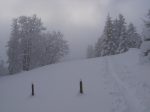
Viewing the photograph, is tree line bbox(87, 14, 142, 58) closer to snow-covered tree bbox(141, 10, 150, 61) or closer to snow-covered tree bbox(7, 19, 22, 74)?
snow-covered tree bbox(7, 19, 22, 74)

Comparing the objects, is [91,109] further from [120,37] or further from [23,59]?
[120,37]

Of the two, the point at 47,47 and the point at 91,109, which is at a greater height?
the point at 47,47

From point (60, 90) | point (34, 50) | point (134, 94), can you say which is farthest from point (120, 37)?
point (134, 94)

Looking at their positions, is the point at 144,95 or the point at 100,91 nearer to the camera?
the point at 144,95

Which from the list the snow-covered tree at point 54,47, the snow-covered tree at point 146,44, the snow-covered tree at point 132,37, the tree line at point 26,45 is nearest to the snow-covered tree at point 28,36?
the tree line at point 26,45

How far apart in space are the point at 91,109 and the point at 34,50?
149 ft

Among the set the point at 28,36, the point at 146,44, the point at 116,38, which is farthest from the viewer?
the point at 116,38

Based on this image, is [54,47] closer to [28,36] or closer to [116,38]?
[28,36]

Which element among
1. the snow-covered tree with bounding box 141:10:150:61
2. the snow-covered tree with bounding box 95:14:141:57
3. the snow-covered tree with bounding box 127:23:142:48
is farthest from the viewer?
the snow-covered tree with bounding box 127:23:142:48

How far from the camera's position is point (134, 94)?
14.4 metres

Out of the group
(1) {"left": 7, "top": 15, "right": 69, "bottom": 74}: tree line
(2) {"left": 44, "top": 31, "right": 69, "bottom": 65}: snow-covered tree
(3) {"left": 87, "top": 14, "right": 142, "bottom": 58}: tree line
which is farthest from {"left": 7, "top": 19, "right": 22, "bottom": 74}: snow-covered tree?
(3) {"left": 87, "top": 14, "right": 142, "bottom": 58}: tree line

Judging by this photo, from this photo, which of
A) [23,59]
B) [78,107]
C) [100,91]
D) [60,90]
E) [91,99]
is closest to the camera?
[78,107]

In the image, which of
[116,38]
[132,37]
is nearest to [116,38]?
[116,38]

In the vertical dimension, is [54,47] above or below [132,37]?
below
